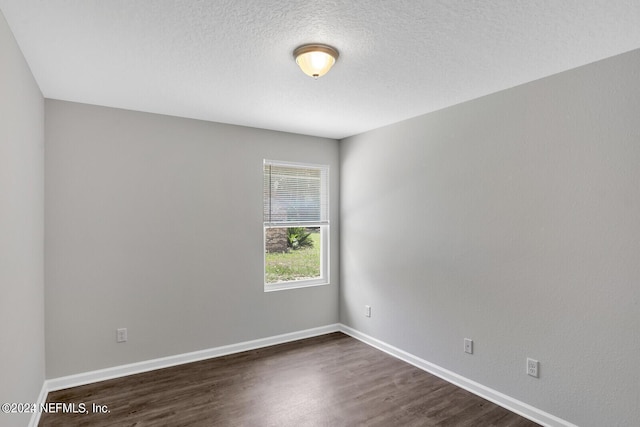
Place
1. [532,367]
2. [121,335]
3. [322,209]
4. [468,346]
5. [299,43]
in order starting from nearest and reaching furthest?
[299,43]
[532,367]
[468,346]
[121,335]
[322,209]

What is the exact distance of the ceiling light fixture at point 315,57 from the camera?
79.6 inches

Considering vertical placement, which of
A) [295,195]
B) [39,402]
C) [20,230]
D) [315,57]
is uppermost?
[315,57]

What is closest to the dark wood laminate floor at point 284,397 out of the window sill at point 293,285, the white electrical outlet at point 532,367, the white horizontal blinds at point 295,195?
the white electrical outlet at point 532,367

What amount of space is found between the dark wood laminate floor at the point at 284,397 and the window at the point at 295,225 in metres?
1.06

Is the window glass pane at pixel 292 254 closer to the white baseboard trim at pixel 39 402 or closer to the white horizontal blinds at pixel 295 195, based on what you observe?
the white horizontal blinds at pixel 295 195

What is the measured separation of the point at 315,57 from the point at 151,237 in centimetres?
239

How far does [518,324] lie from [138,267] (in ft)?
11.0

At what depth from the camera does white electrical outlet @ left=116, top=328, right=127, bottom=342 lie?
3188 mm

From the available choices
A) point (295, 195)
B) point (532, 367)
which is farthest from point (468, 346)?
point (295, 195)

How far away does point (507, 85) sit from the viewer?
2633 millimetres

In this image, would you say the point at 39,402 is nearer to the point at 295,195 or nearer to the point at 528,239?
the point at 295,195

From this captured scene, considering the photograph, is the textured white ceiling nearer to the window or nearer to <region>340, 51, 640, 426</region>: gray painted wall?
<region>340, 51, 640, 426</region>: gray painted wall

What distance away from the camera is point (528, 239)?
257 cm

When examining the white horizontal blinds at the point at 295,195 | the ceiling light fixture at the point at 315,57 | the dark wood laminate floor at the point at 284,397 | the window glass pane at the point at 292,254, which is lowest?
the dark wood laminate floor at the point at 284,397
